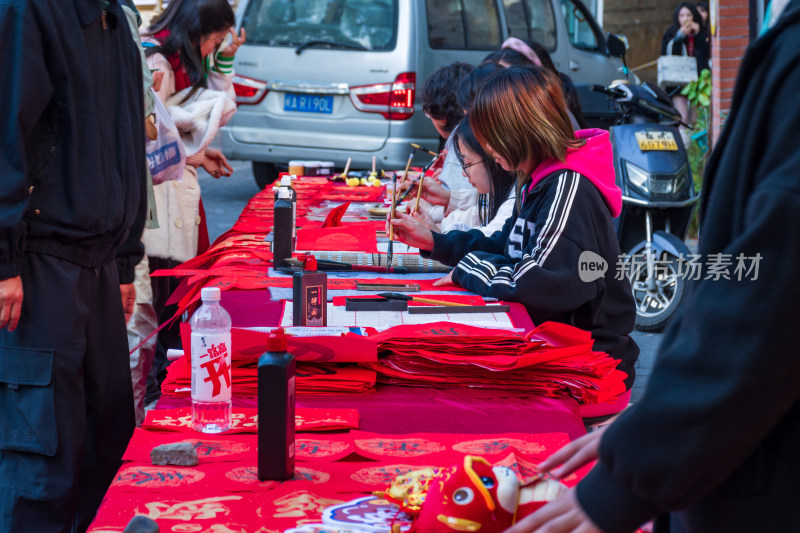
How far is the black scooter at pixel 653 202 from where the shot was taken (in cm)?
542

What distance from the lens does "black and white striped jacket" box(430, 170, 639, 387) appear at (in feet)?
8.38

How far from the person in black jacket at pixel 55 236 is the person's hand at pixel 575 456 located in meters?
1.37

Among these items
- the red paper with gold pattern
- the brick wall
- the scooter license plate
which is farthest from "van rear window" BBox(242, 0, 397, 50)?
the red paper with gold pattern

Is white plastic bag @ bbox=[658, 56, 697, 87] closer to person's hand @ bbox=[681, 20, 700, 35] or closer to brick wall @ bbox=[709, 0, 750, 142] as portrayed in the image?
brick wall @ bbox=[709, 0, 750, 142]

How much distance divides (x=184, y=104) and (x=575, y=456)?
3.62 m

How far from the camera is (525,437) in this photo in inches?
71.3

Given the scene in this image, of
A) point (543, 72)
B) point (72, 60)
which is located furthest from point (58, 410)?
point (543, 72)

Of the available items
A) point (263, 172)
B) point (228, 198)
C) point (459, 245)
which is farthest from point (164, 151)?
point (228, 198)

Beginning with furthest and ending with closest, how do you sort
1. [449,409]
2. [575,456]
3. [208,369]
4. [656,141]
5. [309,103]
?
1. [309,103]
2. [656,141]
3. [449,409]
4. [208,369]
5. [575,456]

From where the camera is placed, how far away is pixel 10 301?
2.14 m

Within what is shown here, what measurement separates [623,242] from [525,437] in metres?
4.09

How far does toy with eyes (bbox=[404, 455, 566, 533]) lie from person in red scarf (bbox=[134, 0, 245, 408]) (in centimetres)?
310

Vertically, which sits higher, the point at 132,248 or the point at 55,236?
the point at 55,236

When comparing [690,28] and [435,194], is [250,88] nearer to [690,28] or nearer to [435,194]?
[435,194]
